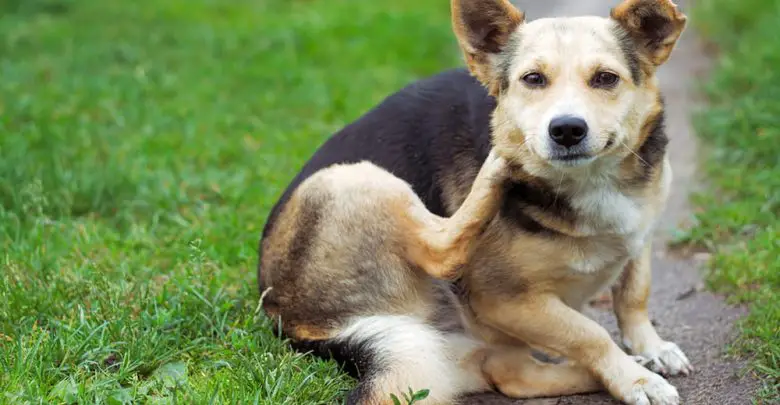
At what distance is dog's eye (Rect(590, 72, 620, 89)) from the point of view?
3.43m

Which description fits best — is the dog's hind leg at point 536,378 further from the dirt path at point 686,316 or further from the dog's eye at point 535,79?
the dog's eye at point 535,79

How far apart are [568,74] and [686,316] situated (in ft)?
5.12

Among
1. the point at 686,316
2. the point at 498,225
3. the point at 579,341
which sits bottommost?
the point at 686,316

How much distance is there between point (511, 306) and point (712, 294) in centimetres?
143

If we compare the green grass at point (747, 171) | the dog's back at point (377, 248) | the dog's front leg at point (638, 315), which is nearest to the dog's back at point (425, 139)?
the dog's back at point (377, 248)

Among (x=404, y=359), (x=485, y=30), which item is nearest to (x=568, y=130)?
(x=485, y=30)

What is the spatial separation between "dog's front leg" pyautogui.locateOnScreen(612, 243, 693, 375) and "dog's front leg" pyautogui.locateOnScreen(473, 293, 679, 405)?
30 centimetres

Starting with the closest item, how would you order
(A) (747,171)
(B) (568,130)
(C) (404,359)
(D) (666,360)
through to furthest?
(B) (568,130)
(C) (404,359)
(D) (666,360)
(A) (747,171)

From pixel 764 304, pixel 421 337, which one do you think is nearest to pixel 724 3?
pixel 764 304

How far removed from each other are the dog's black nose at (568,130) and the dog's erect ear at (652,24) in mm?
491

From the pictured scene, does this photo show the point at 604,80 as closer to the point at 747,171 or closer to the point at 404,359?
the point at 404,359

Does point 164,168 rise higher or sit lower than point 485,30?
lower

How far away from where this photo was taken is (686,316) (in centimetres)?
446

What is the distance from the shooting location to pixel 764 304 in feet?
13.8
